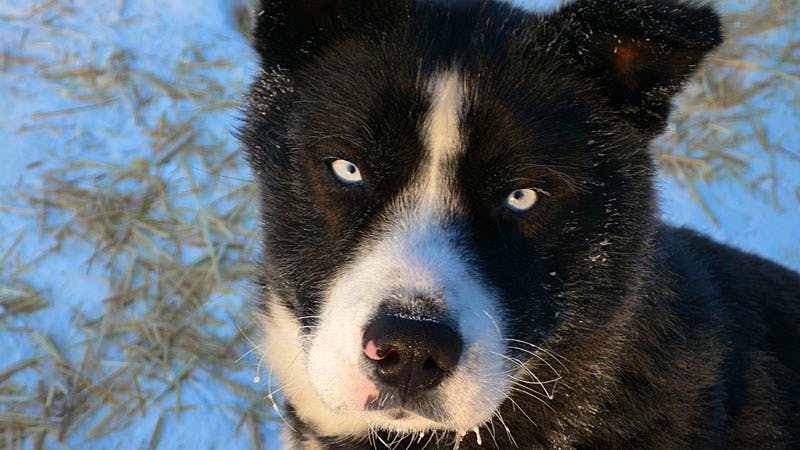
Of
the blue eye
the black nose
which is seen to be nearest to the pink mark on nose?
the black nose

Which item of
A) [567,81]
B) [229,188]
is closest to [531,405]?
[567,81]

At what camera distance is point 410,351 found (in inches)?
77.3

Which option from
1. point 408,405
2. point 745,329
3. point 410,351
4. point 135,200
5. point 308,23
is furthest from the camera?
point 135,200

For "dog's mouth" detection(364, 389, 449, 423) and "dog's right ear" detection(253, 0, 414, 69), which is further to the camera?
"dog's right ear" detection(253, 0, 414, 69)

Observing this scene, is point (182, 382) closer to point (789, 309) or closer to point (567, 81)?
point (567, 81)

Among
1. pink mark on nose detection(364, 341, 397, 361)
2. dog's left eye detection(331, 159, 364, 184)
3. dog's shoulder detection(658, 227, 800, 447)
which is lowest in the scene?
dog's shoulder detection(658, 227, 800, 447)

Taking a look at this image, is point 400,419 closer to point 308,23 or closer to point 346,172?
point 346,172

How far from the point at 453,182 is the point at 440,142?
0.41ft

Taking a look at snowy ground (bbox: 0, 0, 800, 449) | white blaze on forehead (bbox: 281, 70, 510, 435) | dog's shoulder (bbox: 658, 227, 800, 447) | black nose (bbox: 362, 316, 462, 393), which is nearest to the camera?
black nose (bbox: 362, 316, 462, 393)

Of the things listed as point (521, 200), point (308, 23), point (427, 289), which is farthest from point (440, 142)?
point (308, 23)

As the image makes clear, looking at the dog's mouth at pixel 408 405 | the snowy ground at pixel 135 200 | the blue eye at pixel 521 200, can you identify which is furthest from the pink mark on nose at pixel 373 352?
the snowy ground at pixel 135 200

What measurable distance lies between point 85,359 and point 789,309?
135 inches

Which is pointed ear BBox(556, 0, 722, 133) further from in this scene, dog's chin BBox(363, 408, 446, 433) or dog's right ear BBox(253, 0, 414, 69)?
dog's chin BBox(363, 408, 446, 433)

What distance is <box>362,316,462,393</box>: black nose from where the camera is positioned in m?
1.95
